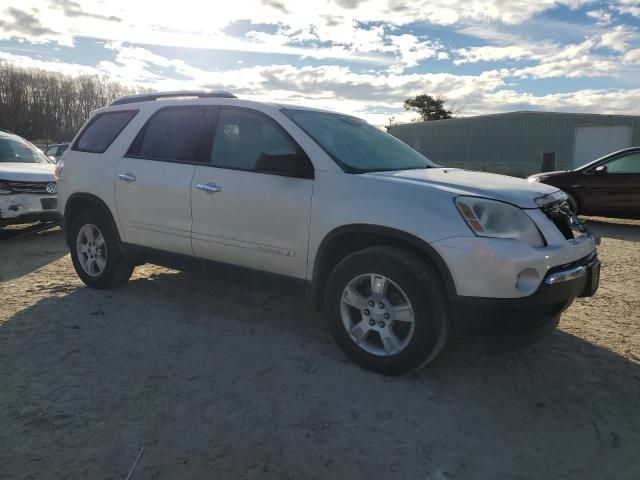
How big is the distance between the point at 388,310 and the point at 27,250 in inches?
235

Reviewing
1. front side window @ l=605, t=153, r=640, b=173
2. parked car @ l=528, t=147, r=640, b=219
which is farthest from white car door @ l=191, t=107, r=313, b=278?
front side window @ l=605, t=153, r=640, b=173

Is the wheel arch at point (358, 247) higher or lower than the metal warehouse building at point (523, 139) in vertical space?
lower

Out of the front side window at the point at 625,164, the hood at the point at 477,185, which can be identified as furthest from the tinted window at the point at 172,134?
the front side window at the point at 625,164

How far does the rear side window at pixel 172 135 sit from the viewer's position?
4.46 meters

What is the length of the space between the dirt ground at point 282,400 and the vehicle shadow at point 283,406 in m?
0.01

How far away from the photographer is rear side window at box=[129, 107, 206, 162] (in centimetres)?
446

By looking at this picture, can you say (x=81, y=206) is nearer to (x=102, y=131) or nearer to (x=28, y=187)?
(x=102, y=131)

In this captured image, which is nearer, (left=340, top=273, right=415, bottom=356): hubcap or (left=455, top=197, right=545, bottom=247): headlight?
(left=455, top=197, right=545, bottom=247): headlight

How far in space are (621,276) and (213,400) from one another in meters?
5.09

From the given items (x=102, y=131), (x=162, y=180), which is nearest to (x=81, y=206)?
(x=102, y=131)

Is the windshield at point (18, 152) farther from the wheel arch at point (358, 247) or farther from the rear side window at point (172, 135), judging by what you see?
the wheel arch at point (358, 247)

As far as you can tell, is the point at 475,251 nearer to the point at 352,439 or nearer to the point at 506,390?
the point at 506,390

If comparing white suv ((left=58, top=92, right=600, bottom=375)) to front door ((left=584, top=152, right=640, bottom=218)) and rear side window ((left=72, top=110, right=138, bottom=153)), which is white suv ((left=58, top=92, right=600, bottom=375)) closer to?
rear side window ((left=72, top=110, right=138, bottom=153))

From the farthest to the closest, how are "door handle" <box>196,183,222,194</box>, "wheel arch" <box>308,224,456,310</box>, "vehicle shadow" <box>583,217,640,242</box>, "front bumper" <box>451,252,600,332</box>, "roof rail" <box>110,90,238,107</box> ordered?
"vehicle shadow" <box>583,217,640,242</box> < "roof rail" <box>110,90,238,107</box> < "door handle" <box>196,183,222,194</box> < "wheel arch" <box>308,224,456,310</box> < "front bumper" <box>451,252,600,332</box>
